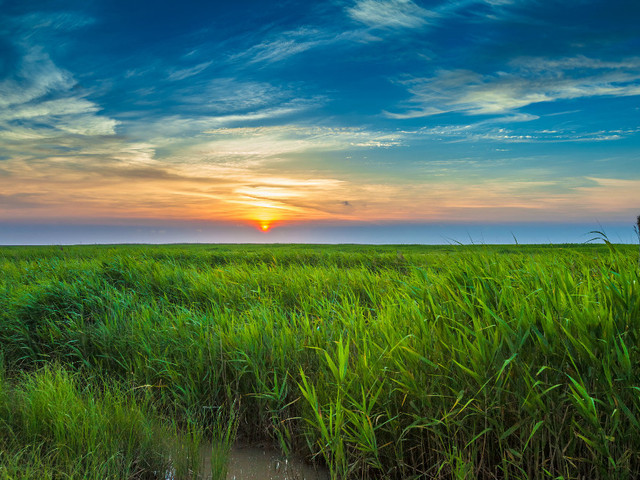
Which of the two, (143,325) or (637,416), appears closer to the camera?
(637,416)

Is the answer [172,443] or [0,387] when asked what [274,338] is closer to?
[172,443]

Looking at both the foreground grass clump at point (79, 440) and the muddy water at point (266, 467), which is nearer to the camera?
the foreground grass clump at point (79, 440)

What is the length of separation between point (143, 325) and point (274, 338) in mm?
1962

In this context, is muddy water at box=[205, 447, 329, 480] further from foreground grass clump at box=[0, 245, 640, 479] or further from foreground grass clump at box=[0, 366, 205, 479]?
foreground grass clump at box=[0, 366, 205, 479]

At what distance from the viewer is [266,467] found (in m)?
3.03

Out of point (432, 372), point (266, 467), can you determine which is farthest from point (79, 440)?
point (432, 372)

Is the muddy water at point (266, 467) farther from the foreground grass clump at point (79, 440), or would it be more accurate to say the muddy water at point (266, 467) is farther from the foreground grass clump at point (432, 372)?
the foreground grass clump at point (79, 440)

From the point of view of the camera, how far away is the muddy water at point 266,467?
2881mm

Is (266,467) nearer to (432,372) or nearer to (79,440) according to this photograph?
(79,440)

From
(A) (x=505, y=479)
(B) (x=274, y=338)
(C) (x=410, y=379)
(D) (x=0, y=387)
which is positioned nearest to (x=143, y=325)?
(D) (x=0, y=387)

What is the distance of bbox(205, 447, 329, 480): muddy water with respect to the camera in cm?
288

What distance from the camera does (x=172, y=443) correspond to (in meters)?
3.03

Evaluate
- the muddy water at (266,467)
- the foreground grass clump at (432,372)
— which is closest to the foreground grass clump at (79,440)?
the foreground grass clump at (432,372)

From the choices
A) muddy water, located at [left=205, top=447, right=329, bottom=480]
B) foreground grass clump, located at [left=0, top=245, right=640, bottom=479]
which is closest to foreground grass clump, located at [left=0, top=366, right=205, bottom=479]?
foreground grass clump, located at [left=0, top=245, right=640, bottom=479]
